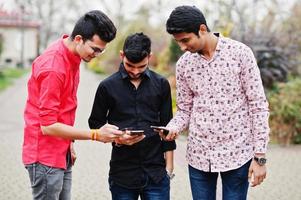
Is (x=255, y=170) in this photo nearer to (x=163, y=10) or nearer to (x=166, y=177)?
(x=166, y=177)

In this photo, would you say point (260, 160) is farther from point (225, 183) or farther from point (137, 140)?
point (137, 140)

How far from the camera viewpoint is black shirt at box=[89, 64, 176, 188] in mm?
3250

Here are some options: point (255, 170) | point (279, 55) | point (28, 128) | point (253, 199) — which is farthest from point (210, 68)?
point (279, 55)

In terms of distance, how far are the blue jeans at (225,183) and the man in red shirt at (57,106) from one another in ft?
1.69

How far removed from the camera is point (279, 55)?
39.7 feet

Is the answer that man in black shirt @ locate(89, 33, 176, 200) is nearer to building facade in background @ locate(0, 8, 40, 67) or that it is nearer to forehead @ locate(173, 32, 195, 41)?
forehead @ locate(173, 32, 195, 41)

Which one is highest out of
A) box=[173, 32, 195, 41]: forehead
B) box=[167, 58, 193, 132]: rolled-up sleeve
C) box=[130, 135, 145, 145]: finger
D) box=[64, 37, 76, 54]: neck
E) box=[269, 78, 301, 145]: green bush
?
box=[173, 32, 195, 41]: forehead

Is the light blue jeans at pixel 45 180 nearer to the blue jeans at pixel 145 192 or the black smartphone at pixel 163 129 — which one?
the blue jeans at pixel 145 192

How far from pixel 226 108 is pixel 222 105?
1.1 inches

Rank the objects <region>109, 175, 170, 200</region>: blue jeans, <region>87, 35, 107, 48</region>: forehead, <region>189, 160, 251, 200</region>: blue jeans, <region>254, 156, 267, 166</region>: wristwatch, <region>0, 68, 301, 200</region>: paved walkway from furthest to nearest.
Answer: <region>0, 68, 301, 200</region>: paved walkway, <region>109, 175, 170, 200</region>: blue jeans, <region>189, 160, 251, 200</region>: blue jeans, <region>254, 156, 267, 166</region>: wristwatch, <region>87, 35, 107, 48</region>: forehead

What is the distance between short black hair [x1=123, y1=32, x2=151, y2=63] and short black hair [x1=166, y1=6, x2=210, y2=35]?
241mm

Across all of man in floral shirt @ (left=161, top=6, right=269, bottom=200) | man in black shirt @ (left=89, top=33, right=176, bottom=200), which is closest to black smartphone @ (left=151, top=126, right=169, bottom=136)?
man in floral shirt @ (left=161, top=6, right=269, bottom=200)

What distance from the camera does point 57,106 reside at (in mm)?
2883

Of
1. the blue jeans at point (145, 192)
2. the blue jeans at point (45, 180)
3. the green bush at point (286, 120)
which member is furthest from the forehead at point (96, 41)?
the green bush at point (286, 120)
